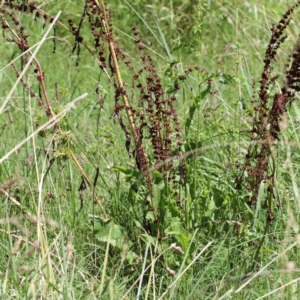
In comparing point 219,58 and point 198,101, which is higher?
point 198,101

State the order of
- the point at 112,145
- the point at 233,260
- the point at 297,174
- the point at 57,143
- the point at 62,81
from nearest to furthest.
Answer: the point at 233,260 < the point at 57,143 < the point at 297,174 < the point at 112,145 < the point at 62,81

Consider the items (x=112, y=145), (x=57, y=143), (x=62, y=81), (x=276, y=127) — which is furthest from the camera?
(x=62, y=81)

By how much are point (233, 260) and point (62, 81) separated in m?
3.05

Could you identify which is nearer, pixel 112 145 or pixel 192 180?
pixel 192 180

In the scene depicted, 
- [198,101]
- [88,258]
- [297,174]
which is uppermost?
[198,101]

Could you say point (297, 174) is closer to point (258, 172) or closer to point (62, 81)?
point (258, 172)

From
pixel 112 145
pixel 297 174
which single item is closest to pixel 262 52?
pixel 112 145

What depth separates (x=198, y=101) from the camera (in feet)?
7.64

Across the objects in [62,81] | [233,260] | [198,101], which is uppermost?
[198,101]

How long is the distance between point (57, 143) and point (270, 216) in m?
0.80

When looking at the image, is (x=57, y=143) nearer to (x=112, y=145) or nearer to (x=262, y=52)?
(x=112, y=145)

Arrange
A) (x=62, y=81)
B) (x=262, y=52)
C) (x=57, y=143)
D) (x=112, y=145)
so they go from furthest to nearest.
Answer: (x=262, y=52), (x=62, y=81), (x=112, y=145), (x=57, y=143)

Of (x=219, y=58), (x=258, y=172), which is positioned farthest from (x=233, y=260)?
(x=219, y=58)

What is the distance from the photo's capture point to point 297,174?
9.25ft
